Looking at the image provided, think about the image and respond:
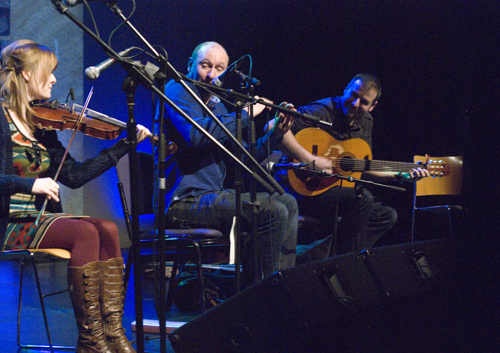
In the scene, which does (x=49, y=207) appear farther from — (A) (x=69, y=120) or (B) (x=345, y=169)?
(B) (x=345, y=169)

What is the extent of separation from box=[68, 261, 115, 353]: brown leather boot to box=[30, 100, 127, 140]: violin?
1.90 ft

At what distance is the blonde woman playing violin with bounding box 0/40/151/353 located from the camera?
70.6 inches

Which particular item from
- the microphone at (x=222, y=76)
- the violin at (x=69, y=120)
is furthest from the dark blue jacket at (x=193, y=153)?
the microphone at (x=222, y=76)

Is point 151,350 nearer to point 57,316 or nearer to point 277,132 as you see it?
point 57,316

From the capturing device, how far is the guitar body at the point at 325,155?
312 centimetres

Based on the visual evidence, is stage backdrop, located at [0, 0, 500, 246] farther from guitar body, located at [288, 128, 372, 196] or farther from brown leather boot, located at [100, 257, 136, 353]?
brown leather boot, located at [100, 257, 136, 353]

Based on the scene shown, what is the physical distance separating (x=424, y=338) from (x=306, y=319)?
2.19 ft

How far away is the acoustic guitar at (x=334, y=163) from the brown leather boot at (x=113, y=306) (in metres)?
1.41

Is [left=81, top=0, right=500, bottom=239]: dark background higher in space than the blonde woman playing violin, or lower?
higher

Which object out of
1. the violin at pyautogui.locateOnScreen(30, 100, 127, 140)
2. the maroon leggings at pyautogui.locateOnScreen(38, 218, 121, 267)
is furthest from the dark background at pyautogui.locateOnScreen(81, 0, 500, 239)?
the maroon leggings at pyautogui.locateOnScreen(38, 218, 121, 267)

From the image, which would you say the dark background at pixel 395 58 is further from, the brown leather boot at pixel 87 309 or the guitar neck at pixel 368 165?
the brown leather boot at pixel 87 309

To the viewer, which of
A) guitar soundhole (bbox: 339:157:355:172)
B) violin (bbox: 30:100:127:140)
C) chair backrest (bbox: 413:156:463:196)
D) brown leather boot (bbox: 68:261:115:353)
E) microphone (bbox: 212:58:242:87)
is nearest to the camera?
brown leather boot (bbox: 68:261:115:353)

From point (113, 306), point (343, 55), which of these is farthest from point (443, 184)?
point (113, 306)

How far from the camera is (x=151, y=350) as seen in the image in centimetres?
196
